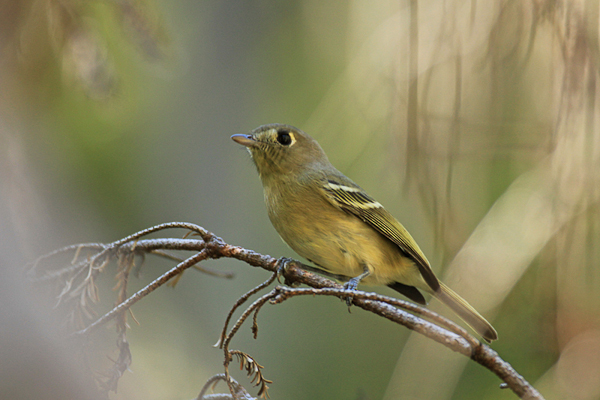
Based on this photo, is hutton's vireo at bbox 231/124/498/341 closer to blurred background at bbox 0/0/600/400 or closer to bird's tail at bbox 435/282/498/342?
bird's tail at bbox 435/282/498/342

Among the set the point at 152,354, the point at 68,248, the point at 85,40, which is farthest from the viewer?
the point at 152,354

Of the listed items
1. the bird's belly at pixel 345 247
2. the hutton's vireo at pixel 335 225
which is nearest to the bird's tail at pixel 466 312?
the hutton's vireo at pixel 335 225

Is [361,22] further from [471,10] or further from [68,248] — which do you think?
[68,248]

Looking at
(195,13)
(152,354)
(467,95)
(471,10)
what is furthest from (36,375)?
(195,13)

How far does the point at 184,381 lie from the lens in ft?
10.9

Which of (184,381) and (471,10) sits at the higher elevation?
(471,10)

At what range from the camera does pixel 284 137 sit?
2.65m

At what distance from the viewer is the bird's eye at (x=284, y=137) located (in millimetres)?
2639

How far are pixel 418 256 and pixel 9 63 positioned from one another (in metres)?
2.00

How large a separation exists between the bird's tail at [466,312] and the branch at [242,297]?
0.89 m

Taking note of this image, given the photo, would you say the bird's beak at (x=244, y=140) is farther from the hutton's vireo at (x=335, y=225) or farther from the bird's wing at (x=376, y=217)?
the bird's wing at (x=376, y=217)

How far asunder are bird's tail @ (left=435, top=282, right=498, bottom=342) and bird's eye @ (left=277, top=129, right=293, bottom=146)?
1.04 meters

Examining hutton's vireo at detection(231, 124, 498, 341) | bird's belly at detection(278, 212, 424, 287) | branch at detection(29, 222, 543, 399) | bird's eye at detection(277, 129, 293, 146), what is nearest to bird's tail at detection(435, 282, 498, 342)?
hutton's vireo at detection(231, 124, 498, 341)

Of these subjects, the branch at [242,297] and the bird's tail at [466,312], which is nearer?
the branch at [242,297]
